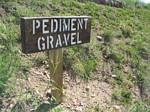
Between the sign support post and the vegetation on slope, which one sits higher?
the sign support post

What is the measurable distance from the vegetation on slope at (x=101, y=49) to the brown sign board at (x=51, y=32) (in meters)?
0.39

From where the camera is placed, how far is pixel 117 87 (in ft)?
18.4

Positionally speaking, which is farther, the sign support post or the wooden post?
the wooden post

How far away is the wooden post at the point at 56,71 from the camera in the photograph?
14.2 ft

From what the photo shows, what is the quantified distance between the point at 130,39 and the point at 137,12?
2.17 metres

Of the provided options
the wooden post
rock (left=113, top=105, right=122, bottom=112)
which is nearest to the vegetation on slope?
rock (left=113, top=105, right=122, bottom=112)

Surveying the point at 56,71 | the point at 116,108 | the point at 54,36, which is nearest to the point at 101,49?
the point at 116,108

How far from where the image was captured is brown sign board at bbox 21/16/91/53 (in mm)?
3904

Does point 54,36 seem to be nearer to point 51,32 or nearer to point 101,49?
point 51,32

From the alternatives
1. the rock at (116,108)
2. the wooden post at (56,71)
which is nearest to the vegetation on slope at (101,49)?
the rock at (116,108)

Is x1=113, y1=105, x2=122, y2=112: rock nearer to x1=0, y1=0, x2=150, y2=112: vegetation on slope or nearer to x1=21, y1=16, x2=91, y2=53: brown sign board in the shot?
x1=0, y1=0, x2=150, y2=112: vegetation on slope

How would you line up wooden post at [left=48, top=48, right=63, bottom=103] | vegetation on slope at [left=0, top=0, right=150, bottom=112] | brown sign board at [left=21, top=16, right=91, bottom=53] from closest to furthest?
1. brown sign board at [left=21, top=16, right=91, bottom=53]
2. wooden post at [left=48, top=48, right=63, bottom=103]
3. vegetation on slope at [left=0, top=0, right=150, bottom=112]

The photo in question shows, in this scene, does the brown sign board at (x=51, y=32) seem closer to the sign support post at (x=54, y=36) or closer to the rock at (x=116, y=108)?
the sign support post at (x=54, y=36)

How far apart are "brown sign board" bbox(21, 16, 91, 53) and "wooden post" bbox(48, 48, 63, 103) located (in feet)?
0.36
